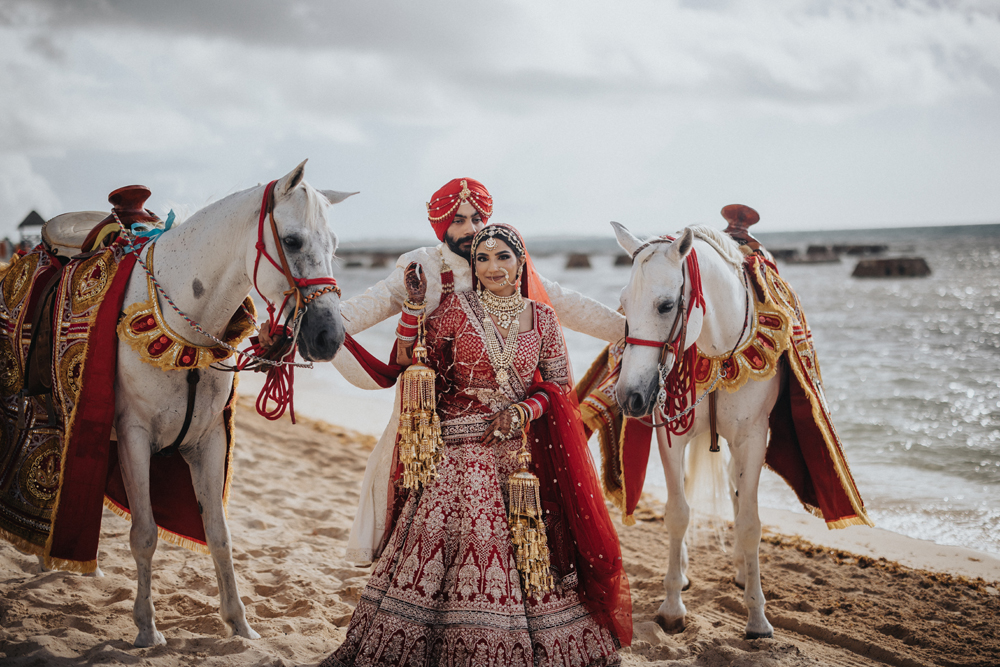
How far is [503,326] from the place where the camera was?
2.73 meters

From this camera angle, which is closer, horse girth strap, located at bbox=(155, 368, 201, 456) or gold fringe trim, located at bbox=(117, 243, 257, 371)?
gold fringe trim, located at bbox=(117, 243, 257, 371)

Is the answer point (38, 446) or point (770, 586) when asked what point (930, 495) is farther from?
point (38, 446)

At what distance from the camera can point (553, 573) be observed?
2723 mm

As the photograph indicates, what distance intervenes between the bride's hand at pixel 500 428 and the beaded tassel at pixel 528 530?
0.40 ft

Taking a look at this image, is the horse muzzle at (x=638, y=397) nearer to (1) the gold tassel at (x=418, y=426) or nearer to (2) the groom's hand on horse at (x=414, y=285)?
(1) the gold tassel at (x=418, y=426)

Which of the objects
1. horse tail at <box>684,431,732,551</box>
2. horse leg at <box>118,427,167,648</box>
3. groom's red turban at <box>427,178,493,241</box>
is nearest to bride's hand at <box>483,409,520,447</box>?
groom's red turban at <box>427,178,493,241</box>

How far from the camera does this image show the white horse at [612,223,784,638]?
2812 mm

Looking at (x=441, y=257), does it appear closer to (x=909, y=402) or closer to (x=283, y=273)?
(x=283, y=273)

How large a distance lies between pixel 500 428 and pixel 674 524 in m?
1.41

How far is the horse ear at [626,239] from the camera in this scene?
3016 millimetres

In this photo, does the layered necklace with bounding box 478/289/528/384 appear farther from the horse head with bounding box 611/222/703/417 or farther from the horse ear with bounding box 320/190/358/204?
the horse ear with bounding box 320/190/358/204

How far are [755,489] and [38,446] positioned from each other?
3383 mm

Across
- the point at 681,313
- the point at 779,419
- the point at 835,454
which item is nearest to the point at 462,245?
the point at 681,313

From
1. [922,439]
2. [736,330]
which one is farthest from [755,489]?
[922,439]
